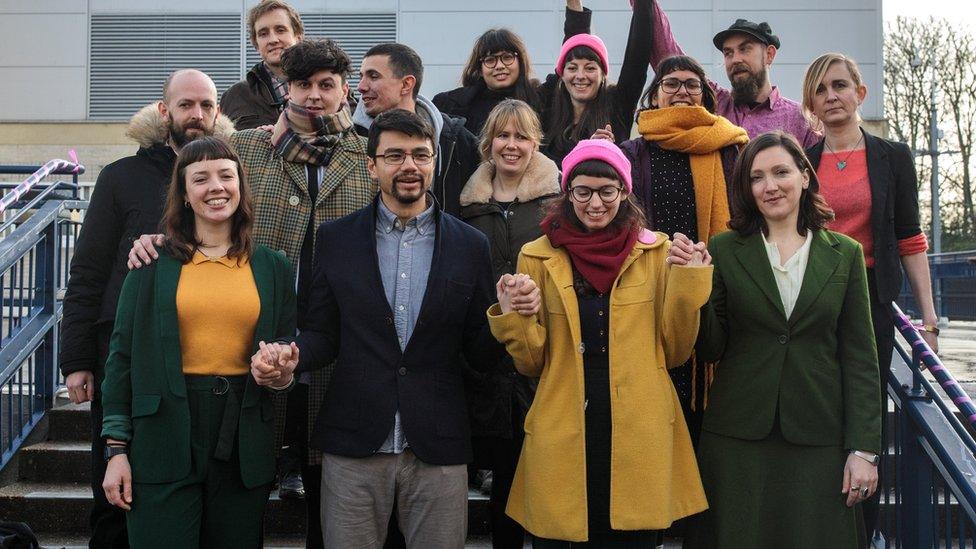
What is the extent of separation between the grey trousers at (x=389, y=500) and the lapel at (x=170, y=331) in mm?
598

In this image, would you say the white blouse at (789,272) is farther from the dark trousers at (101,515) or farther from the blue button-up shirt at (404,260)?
the dark trousers at (101,515)

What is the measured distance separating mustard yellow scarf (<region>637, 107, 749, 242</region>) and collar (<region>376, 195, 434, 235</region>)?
1.12 m

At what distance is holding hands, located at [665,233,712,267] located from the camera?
2934 mm

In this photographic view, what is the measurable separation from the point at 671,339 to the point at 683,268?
29 cm

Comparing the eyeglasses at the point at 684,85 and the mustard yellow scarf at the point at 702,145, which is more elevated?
the eyeglasses at the point at 684,85

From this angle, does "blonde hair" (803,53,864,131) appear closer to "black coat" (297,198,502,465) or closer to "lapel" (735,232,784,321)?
"lapel" (735,232,784,321)

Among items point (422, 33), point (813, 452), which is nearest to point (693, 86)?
point (813, 452)

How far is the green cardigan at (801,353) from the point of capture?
311cm

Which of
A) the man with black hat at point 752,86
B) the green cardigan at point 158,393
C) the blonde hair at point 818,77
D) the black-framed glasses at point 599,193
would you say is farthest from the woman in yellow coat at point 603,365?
the man with black hat at point 752,86

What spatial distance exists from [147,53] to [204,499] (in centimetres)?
1345

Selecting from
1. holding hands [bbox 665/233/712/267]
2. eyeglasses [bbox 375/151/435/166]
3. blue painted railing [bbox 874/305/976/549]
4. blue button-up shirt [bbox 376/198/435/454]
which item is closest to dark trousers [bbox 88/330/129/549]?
blue button-up shirt [bbox 376/198/435/454]

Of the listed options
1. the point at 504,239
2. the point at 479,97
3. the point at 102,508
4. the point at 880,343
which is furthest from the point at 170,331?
the point at 880,343

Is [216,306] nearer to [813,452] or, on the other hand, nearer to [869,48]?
[813,452]

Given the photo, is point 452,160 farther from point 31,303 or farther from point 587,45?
point 31,303
